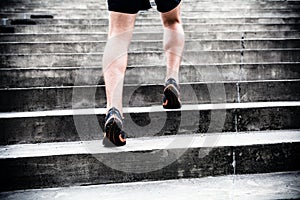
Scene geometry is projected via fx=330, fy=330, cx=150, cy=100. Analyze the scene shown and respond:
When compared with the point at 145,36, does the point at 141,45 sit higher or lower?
lower

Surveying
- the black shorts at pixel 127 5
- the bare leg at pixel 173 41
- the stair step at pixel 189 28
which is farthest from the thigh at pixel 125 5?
Result: the stair step at pixel 189 28

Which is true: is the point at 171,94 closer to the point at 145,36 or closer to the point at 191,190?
the point at 191,190

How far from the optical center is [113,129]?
182 centimetres

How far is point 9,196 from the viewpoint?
161 cm

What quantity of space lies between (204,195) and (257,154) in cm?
51

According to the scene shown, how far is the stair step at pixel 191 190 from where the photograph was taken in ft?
5.22

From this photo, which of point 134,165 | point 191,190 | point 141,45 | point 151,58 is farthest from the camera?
point 141,45

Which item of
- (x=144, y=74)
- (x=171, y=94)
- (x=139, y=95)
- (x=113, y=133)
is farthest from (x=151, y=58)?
(x=113, y=133)

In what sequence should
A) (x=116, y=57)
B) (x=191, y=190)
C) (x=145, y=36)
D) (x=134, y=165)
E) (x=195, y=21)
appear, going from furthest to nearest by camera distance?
(x=195, y=21) → (x=145, y=36) → (x=116, y=57) → (x=134, y=165) → (x=191, y=190)

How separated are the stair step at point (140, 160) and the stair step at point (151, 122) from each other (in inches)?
3.8

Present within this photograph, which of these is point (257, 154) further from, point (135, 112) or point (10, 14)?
point (10, 14)

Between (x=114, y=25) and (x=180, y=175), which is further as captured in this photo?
(x=114, y=25)

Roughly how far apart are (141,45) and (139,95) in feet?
4.51

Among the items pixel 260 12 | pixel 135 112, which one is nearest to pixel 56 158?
pixel 135 112
